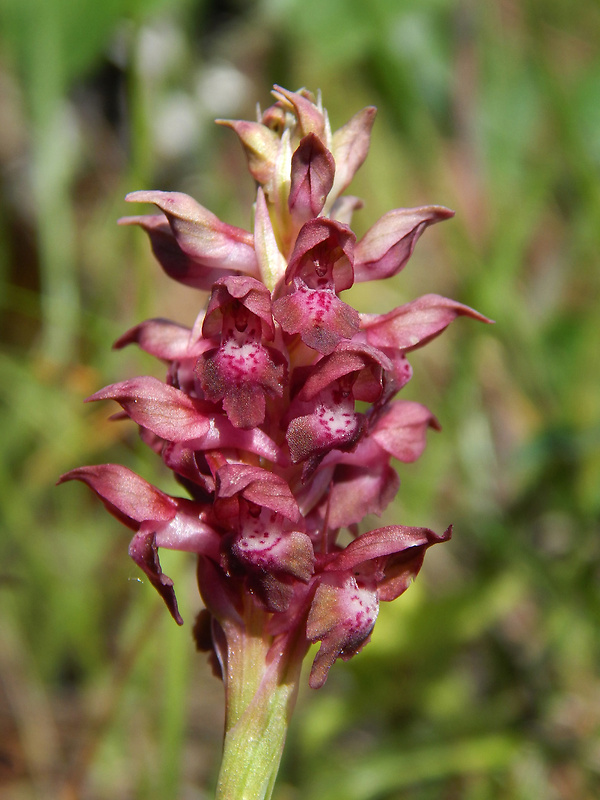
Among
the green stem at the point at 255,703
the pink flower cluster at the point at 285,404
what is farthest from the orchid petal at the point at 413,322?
the green stem at the point at 255,703

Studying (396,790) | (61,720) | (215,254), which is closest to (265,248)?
(215,254)

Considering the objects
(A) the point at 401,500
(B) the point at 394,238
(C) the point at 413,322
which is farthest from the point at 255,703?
(A) the point at 401,500

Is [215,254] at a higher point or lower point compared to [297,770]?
higher

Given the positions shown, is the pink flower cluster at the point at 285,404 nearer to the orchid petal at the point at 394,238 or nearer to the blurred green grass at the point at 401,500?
the orchid petal at the point at 394,238

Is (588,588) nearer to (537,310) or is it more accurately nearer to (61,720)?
(537,310)

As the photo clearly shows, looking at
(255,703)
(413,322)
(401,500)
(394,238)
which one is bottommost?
(401,500)

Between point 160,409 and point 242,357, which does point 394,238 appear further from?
point 160,409
